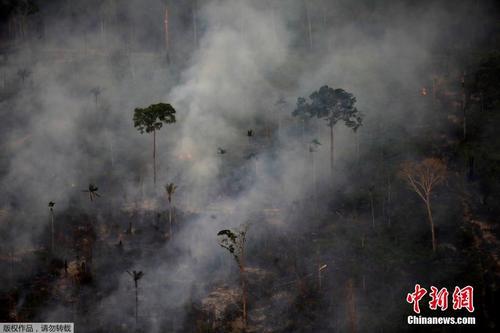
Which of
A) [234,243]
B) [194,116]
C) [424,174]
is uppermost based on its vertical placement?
[194,116]

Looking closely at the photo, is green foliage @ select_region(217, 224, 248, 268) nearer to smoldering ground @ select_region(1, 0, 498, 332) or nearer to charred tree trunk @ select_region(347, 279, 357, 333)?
smoldering ground @ select_region(1, 0, 498, 332)

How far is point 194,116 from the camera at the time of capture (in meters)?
67.9

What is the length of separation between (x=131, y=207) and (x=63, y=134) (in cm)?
1964

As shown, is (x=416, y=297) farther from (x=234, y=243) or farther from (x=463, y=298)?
(x=234, y=243)

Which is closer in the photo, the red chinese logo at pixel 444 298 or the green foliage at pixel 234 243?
the red chinese logo at pixel 444 298

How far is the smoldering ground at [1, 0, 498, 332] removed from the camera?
44.8 metres

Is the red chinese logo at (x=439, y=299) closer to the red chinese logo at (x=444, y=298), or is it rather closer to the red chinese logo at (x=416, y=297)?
the red chinese logo at (x=444, y=298)

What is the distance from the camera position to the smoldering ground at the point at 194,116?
44.8 m

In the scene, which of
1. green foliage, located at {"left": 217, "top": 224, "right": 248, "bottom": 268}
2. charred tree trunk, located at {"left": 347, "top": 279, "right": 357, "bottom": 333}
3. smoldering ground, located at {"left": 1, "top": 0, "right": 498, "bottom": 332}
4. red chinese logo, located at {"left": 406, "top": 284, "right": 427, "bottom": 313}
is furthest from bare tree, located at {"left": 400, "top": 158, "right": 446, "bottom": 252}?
green foliage, located at {"left": 217, "top": 224, "right": 248, "bottom": 268}

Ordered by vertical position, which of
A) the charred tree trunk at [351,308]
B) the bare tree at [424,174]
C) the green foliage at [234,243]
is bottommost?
the charred tree trunk at [351,308]

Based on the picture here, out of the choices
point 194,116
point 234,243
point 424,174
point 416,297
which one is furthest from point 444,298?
point 194,116

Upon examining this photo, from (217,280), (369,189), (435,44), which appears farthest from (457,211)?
(435,44)

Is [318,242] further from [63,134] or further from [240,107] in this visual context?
[63,134]

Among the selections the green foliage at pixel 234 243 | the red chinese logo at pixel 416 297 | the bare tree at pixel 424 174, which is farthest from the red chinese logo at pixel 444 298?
the green foliage at pixel 234 243
